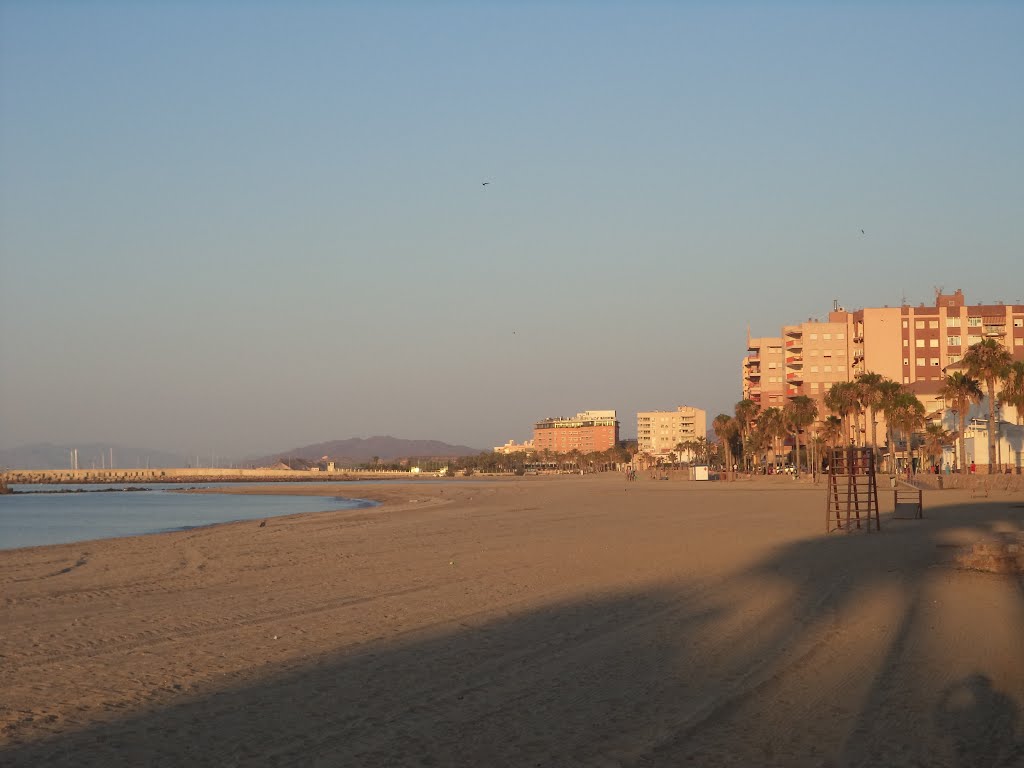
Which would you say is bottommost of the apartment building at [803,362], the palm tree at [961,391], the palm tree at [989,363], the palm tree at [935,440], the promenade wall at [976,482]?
the promenade wall at [976,482]

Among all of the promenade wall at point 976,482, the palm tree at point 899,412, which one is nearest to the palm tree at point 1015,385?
the promenade wall at point 976,482

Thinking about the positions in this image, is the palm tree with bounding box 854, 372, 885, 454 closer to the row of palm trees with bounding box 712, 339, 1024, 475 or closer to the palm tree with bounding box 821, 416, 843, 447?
the row of palm trees with bounding box 712, 339, 1024, 475

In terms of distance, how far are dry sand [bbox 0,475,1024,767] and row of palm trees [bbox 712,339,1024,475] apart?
40.6 meters

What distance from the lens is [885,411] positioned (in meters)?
81.5

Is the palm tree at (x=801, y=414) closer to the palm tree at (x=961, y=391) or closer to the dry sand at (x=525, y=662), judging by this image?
the palm tree at (x=961, y=391)

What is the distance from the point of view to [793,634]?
10789 mm

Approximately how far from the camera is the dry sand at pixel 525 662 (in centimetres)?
675

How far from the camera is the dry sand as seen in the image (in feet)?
22.1

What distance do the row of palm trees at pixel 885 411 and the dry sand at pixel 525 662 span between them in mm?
40617

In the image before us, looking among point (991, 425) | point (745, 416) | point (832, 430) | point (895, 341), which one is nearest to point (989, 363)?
point (991, 425)

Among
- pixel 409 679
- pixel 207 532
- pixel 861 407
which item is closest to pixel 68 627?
pixel 409 679

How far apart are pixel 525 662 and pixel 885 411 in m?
78.2

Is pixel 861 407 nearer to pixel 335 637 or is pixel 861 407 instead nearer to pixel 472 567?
pixel 472 567

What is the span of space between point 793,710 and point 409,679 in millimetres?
3354
